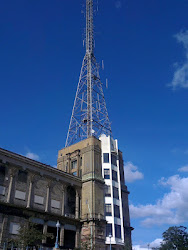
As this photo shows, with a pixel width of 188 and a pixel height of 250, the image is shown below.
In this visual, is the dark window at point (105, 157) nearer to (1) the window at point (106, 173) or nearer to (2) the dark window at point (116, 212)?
(1) the window at point (106, 173)

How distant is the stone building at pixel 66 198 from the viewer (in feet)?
158

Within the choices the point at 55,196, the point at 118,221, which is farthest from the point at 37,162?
the point at 118,221

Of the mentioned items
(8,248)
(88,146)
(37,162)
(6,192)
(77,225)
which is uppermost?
(88,146)

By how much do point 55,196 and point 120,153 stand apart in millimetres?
21134

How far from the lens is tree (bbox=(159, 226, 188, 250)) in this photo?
75.4 metres

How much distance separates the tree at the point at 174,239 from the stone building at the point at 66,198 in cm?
2265

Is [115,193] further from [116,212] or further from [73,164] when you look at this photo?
[73,164]

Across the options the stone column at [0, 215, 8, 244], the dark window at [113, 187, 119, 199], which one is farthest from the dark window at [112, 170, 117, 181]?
the stone column at [0, 215, 8, 244]

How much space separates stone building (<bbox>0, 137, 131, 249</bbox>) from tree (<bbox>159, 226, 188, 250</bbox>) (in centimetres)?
2265

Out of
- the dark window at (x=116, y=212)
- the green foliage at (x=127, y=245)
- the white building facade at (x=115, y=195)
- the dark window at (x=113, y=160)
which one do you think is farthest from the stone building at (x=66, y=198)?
the dark window at (x=113, y=160)

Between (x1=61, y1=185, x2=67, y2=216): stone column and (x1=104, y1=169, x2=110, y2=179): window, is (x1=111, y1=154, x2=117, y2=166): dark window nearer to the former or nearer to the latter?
(x1=104, y1=169, x2=110, y2=179): window

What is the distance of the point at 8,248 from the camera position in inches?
1740

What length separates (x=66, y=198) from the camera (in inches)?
2258

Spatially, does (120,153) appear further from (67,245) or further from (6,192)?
(6,192)
